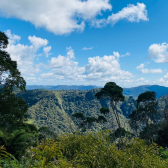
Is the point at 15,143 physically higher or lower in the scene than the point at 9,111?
lower

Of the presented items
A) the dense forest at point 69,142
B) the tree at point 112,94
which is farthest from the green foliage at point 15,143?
the tree at point 112,94

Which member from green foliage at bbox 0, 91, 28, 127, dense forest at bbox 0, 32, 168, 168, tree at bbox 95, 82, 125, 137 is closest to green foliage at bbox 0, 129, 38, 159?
dense forest at bbox 0, 32, 168, 168

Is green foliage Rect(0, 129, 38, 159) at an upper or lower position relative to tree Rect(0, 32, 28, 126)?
lower

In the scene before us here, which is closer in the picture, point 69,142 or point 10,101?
point 69,142

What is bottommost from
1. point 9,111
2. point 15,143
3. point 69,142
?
point 15,143

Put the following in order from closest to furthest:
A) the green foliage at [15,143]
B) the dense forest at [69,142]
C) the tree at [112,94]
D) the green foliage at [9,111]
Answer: the dense forest at [69,142]
the green foliage at [15,143]
the green foliage at [9,111]
the tree at [112,94]

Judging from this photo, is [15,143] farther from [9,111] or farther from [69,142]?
[69,142]

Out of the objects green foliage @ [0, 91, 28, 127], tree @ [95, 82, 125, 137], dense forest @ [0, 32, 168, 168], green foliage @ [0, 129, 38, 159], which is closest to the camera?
dense forest @ [0, 32, 168, 168]

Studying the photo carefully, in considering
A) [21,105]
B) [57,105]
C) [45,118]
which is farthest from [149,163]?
[57,105]

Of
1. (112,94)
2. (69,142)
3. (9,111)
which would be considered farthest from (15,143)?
(112,94)

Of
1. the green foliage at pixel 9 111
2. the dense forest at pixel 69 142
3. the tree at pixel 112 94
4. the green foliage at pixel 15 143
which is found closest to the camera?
the dense forest at pixel 69 142

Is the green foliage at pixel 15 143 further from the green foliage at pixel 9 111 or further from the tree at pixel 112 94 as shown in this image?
the tree at pixel 112 94

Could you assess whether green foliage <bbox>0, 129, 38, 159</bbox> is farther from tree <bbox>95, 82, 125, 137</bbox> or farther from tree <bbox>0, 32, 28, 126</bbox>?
tree <bbox>95, 82, 125, 137</bbox>

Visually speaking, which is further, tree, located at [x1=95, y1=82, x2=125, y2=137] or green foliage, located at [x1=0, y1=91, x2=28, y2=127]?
tree, located at [x1=95, y1=82, x2=125, y2=137]
